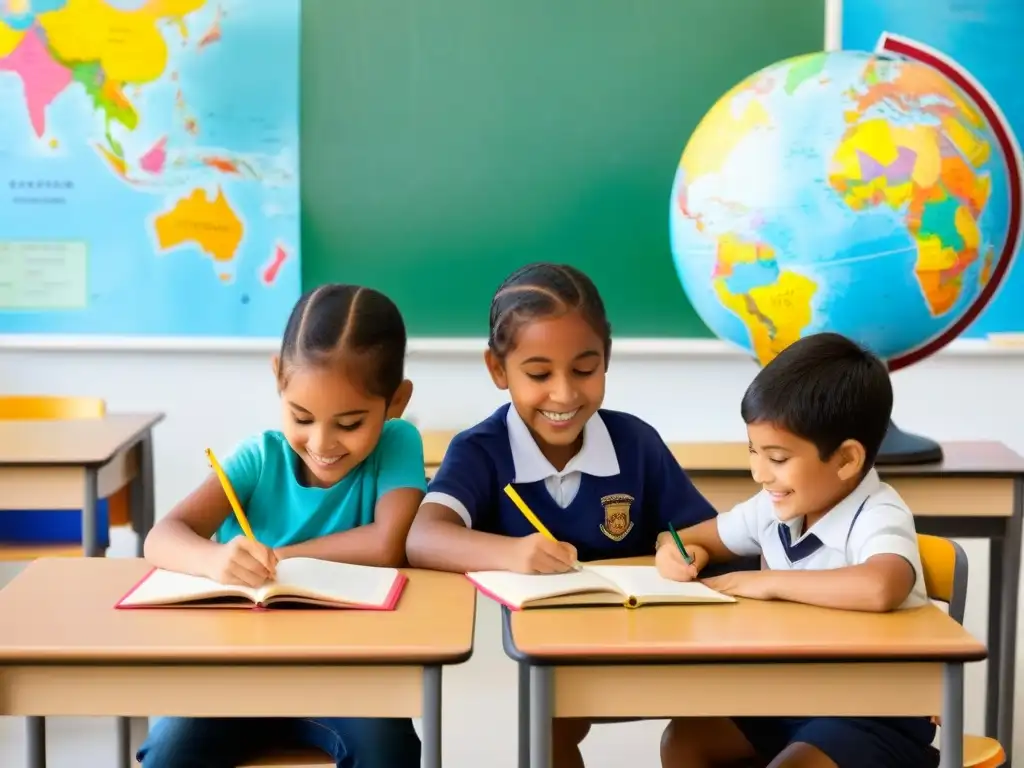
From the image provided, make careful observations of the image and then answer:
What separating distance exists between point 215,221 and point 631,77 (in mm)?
1268

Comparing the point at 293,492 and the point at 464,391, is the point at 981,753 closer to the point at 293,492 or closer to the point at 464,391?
the point at 293,492

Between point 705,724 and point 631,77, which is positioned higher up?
point 631,77

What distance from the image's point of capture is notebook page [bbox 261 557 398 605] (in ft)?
4.73

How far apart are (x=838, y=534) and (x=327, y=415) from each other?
0.70 meters

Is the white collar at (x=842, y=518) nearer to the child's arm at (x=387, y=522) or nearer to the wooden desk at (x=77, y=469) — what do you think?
the child's arm at (x=387, y=522)

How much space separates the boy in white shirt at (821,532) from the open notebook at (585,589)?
0.22ft

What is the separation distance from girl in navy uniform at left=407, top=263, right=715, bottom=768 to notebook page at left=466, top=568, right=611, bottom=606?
14cm

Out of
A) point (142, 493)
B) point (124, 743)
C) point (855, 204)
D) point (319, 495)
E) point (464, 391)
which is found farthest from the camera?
point (464, 391)

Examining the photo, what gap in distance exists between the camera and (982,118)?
8.11 feet

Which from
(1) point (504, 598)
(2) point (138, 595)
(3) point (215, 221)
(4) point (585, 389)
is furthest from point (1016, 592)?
(3) point (215, 221)

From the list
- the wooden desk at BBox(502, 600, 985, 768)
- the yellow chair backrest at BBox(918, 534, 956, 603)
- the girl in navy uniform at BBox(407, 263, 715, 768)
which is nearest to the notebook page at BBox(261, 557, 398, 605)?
the girl in navy uniform at BBox(407, 263, 715, 768)

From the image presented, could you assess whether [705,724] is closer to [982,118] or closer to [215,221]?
[982,118]

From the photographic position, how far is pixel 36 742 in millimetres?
1567

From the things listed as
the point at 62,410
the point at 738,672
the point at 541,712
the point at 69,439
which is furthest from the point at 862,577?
the point at 62,410
